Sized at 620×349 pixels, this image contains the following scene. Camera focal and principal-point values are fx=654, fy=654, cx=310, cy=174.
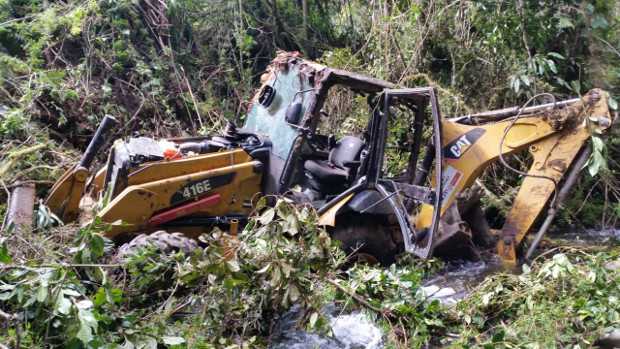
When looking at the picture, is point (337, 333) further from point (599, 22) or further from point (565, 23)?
point (599, 22)

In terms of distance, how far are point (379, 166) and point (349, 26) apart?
576cm

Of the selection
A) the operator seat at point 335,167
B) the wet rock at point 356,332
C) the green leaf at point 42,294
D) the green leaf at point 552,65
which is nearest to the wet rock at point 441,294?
the wet rock at point 356,332

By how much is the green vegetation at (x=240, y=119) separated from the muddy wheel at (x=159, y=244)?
0.36 ft

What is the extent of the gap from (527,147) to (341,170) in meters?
1.81

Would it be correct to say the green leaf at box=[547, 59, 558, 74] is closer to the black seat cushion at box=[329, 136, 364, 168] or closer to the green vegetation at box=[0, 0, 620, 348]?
the green vegetation at box=[0, 0, 620, 348]

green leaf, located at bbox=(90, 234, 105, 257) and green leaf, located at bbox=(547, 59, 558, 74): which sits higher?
green leaf, located at bbox=(547, 59, 558, 74)

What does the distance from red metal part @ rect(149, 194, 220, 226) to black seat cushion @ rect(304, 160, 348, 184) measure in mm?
922

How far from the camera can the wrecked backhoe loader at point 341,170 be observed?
5.48 meters

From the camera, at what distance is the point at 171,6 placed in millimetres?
9930

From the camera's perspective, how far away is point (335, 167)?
20.7 feet

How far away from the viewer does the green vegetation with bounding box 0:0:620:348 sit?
160 inches

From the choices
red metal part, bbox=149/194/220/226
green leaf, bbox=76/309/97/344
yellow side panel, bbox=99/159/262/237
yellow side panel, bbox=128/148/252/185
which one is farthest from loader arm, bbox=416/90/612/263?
green leaf, bbox=76/309/97/344

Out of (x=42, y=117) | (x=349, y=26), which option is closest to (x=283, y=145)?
(x=42, y=117)

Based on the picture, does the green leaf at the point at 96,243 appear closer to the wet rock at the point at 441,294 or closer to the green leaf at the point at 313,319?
the green leaf at the point at 313,319
